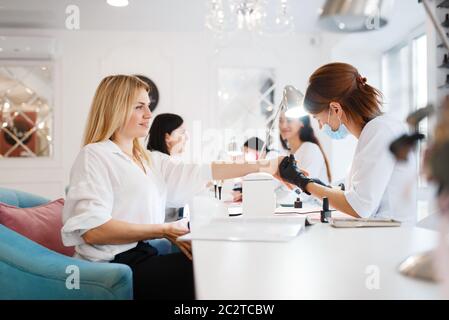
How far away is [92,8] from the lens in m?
4.38

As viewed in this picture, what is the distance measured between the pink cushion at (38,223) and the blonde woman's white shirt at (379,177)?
108 cm

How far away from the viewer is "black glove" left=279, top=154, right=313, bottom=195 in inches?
68.7

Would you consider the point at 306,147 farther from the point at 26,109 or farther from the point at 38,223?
the point at 26,109

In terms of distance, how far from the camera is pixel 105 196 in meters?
1.38

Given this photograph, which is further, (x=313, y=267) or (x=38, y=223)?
(x=38, y=223)

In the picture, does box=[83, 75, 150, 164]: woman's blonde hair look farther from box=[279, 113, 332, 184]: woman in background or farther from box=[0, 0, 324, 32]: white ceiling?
box=[0, 0, 324, 32]: white ceiling

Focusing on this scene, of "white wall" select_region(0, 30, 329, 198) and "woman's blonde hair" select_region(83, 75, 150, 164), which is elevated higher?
"white wall" select_region(0, 30, 329, 198)

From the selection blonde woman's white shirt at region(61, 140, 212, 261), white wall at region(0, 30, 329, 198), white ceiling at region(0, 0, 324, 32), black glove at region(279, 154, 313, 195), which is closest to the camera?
blonde woman's white shirt at region(61, 140, 212, 261)

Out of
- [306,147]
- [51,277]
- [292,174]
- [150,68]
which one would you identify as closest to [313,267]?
[51,277]

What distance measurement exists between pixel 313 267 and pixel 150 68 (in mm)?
4734

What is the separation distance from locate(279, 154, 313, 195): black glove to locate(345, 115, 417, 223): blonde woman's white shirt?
0.60 feet

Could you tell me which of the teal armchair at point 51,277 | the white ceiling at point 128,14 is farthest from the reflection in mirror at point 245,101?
the teal armchair at point 51,277

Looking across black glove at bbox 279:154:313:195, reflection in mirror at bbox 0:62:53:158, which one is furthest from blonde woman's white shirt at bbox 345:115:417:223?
reflection in mirror at bbox 0:62:53:158

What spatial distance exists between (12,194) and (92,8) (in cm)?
302
